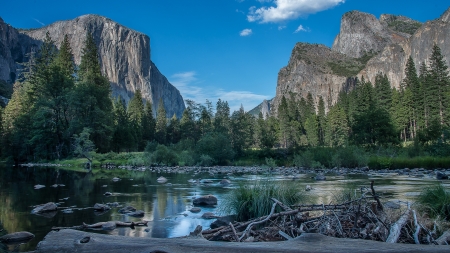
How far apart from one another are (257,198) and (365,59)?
Result: 20060cm

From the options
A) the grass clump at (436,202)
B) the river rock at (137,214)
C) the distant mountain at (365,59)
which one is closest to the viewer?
the grass clump at (436,202)

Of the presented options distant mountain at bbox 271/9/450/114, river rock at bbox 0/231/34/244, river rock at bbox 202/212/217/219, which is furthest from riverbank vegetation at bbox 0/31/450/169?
distant mountain at bbox 271/9/450/114

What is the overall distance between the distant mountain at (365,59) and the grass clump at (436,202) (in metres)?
120

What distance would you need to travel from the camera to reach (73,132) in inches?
1698

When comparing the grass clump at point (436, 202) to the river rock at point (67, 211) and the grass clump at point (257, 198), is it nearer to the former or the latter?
the grass clump at point (257, 198)

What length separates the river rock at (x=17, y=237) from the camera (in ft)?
20.0

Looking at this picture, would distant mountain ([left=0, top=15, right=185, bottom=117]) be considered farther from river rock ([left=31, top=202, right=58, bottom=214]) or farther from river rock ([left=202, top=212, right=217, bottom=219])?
river rock ([left=202, top=212, right=217, bottom=219])

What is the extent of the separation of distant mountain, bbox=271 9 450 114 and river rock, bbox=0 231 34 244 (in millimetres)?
125364

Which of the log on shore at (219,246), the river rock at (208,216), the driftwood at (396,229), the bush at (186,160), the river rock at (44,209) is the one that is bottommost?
the river rock at (208,216)

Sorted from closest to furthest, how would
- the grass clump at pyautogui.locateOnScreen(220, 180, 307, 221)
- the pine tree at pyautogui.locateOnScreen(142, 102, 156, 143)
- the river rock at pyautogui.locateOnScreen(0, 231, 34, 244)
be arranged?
the river rock at pyautogui.locateOnScreen(0, 231, 34, 244) < the grass clump at pyautogui.locateOnScreen(220, 180, 307, 221) < the pine tree at pyautogui.locateOnScreen(142, 102, 156, 143)

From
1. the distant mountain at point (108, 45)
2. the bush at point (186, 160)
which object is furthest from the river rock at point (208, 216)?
the distant mountain at point (108, 45)

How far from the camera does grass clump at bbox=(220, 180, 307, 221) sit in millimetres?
7164

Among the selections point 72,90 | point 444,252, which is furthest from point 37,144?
point 444,252

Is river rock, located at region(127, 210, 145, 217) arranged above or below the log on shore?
below
